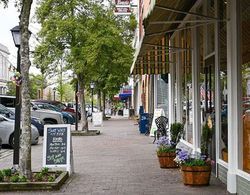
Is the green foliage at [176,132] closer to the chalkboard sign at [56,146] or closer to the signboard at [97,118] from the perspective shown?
the chalkboard sign at [56,146]

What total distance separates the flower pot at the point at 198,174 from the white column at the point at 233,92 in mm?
701

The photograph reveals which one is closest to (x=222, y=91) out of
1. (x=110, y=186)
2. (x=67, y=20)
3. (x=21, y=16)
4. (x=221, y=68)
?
(x=221, y=68)

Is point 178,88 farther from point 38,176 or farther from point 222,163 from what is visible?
point 38,176

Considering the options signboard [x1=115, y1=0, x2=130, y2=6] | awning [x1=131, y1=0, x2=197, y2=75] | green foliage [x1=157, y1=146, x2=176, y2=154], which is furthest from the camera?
signboard [x1=115, y1=0, x2=130, y2=6]

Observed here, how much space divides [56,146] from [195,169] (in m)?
3.44

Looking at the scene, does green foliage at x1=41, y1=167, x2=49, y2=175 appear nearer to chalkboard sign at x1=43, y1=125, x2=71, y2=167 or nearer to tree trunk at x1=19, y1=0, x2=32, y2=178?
chalkboard sign at x1=43, y1=125, x2=71, y2=167

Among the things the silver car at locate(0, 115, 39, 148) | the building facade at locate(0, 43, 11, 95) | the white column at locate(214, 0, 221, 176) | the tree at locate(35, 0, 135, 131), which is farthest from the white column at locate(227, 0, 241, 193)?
the building facade at locate(0, 43, 11, 95)

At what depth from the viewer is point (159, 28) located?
9586 mm

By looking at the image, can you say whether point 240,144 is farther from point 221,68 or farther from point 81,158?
point 81,158

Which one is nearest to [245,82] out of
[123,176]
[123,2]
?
[123,176]

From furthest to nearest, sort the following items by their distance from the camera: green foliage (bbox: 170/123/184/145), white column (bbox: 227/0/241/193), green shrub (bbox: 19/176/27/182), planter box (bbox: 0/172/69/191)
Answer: green foliage (bbox: 170/123/184/145)
green shrub (bbox: 19/176/27/182)
planter box (bbox: 0/172/69/191)
white column (bbox: 227/0/241/193)

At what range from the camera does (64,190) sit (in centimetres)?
934

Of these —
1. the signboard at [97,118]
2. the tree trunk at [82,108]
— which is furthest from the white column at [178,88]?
the signboard at [97,118]

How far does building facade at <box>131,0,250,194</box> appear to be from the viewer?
8.43 m
